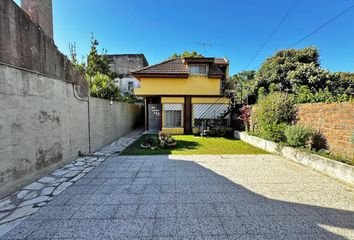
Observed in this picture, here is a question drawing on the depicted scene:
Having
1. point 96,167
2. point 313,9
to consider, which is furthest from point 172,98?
point 313,9

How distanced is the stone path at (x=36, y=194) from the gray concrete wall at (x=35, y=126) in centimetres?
25

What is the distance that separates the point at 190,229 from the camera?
270cm

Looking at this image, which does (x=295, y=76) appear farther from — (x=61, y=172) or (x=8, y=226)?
(x=8, y=226)

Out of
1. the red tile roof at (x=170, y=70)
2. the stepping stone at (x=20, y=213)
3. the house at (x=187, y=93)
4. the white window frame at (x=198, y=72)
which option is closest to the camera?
the stepping stone at (x=20, y=213)

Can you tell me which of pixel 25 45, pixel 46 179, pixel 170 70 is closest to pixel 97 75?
pixel 170 70

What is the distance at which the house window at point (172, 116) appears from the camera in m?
14.6

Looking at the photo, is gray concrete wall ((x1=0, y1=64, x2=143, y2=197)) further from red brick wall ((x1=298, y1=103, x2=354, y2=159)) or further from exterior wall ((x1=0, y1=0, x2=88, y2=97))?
red brick wall ((x1=298, y1=103, x2=354, y2=159))

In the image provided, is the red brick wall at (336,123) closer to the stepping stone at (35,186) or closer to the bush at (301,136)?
the bush at (301,136)

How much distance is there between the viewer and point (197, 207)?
11.0ft

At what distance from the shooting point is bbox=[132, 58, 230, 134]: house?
14.2 meters

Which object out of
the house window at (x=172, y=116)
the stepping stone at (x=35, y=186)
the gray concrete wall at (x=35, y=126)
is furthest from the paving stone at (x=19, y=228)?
the house window at (x=172, y=116)

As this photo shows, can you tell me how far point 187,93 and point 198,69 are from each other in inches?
93.1

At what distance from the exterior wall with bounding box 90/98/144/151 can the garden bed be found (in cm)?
854

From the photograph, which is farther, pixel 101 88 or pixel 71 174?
pixel 101 88
